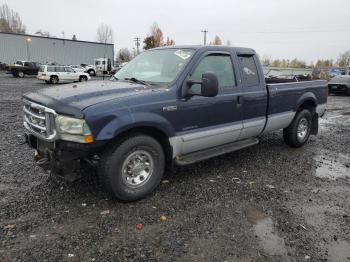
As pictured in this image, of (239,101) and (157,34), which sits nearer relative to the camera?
(239,101)

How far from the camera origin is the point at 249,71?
17.9 feet

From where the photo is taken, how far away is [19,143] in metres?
6.56

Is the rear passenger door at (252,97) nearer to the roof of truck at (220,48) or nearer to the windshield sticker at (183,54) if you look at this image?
the roof of truck at (220,48)

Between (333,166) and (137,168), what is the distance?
152 inches

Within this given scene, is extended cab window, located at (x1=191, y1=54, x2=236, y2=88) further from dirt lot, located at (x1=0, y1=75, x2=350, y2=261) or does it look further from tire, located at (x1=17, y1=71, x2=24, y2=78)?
tire, located at (x1=17, y1=71, x2=24, y2=78)

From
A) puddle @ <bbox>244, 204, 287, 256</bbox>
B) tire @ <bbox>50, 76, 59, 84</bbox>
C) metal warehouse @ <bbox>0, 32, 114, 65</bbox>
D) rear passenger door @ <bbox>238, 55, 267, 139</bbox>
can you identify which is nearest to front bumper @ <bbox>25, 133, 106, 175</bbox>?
puddle @ <bbox>244, 204, 287, 256</bbox>

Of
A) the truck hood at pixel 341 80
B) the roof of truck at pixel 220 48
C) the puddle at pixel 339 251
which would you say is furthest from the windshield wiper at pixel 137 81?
the truck hood at pixel 341 80

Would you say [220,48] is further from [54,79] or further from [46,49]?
[46,49]

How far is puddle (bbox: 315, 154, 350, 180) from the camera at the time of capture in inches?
215

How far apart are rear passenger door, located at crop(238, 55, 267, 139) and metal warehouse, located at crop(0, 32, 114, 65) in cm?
4634

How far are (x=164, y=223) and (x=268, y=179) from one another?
7.16 ft

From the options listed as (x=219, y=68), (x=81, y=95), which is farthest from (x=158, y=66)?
(x=81, y=95)

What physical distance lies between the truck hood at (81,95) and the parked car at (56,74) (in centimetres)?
2352

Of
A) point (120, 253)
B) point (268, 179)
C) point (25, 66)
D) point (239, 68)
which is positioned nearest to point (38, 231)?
point (120, 253)
